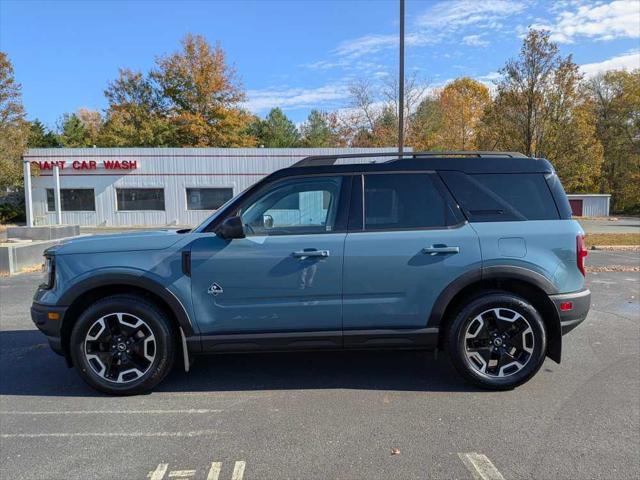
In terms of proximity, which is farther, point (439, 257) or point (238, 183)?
point (238, 183)

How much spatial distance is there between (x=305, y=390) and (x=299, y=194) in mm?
1719

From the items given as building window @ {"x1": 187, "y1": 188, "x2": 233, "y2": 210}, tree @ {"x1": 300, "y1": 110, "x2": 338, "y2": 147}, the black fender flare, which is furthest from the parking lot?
tree @ {"x1": 300, "y1": 110, "x2": 338, "y2": 147}

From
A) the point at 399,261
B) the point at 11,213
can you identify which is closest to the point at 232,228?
the point at 399,261

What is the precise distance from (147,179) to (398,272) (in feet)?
85.1

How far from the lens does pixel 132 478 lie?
2.75 meters

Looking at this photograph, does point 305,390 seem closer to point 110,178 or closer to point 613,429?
point 613,429

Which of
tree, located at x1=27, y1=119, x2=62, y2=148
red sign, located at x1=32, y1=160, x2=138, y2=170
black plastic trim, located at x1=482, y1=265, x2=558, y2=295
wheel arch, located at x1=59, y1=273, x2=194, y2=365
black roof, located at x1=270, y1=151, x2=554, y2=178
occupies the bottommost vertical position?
wheel arch, located at x1=59, y1=273, x2=194, y2=365

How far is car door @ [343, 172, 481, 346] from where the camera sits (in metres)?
3.80

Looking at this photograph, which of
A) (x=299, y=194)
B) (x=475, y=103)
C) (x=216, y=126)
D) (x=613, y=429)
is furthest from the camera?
(x=475, y=103)

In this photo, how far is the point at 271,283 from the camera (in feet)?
12.4

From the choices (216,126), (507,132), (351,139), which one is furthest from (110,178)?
(351,139)

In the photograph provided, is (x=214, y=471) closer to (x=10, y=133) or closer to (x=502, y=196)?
(x=502, y=196)

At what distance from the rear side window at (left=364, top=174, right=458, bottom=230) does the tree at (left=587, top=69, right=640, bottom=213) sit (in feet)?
166

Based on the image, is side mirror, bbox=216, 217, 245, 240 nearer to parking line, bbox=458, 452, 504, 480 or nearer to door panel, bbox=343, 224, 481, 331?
door panel, bbox=343, 224, 481, 331
